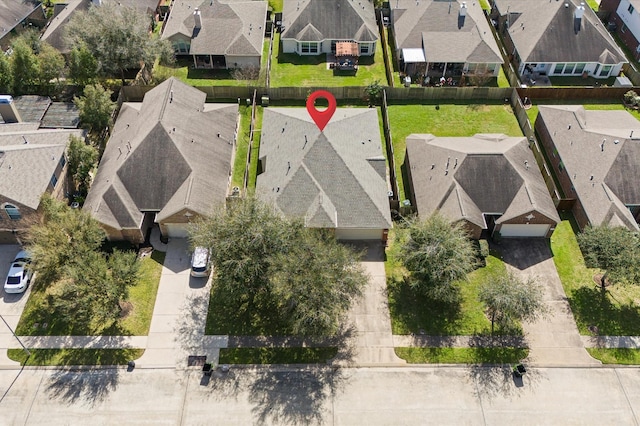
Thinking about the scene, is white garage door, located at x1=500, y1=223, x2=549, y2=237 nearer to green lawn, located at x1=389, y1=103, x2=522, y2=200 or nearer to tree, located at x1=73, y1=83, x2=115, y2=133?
green lawn, located at x1=389, y1=103, x2=522, y2=200

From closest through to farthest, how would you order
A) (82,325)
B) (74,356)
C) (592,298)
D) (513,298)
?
(513,298)
(74,356)
(82,325)
(592,298)

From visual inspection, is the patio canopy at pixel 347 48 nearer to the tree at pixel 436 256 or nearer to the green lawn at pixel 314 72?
the green lawn at pixel 314 72

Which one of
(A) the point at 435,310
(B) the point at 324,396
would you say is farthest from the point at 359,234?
(B) the point at 324,396

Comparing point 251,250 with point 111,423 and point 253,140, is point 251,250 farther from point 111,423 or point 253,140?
point 253,140

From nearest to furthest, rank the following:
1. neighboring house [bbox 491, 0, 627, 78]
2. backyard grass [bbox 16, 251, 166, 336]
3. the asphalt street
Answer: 1. the asphalt street
2. backyard grass [bbox 16, 251, 166, 336]
3. neighboring house [bbox 491, 0, 627, 78]

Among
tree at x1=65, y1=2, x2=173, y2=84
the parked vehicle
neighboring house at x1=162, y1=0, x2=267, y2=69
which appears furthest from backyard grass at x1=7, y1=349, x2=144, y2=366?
neighboring house at x1=162, y1=0, x2=267, y2=69

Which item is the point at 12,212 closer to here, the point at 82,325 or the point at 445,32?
the point at 82,325
